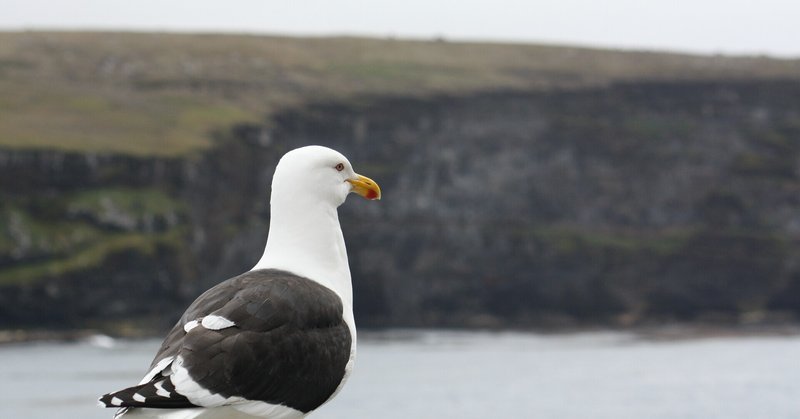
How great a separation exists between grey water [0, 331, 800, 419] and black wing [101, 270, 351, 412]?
3267 centimetres

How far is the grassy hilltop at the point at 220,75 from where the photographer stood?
414 ft

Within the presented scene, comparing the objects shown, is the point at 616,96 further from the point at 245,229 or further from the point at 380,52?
the point at 245,229

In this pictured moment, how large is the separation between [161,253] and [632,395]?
63.3 m

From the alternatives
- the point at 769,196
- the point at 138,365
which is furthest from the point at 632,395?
the point at 769,196

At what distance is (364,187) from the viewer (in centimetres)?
977

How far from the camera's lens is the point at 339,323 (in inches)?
362

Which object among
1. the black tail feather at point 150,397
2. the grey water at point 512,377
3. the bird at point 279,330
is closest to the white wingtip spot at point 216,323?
the bird at point 279,330

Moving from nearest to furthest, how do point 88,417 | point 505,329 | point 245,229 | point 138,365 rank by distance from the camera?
point 88,417, point 138,365, point 245,229, point 505,329

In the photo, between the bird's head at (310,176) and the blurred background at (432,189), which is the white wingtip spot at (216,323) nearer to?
the bird's head at (310,176)

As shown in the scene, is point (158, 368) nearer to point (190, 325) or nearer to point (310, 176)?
point (190, 325)

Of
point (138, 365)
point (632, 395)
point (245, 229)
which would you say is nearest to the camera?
point (632, 395)

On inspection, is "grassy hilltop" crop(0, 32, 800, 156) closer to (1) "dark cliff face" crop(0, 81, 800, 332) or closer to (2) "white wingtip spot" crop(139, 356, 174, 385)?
(1) "dark cliff face" crop(0, 81, 800, 332)

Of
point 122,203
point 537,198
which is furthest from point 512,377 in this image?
point 537,198

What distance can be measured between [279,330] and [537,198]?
12947 cm
